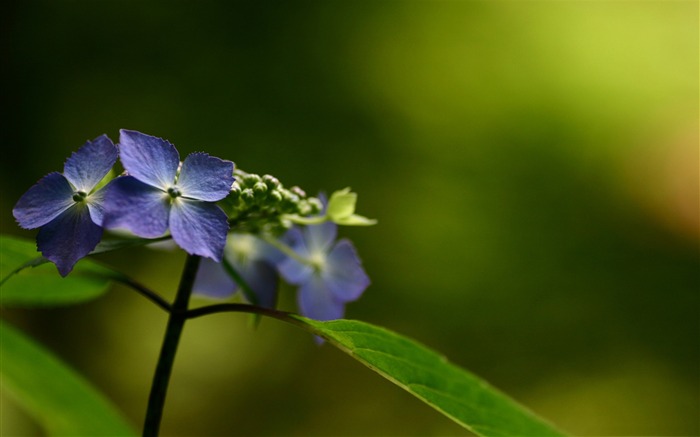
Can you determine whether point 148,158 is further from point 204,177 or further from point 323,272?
point 323,272

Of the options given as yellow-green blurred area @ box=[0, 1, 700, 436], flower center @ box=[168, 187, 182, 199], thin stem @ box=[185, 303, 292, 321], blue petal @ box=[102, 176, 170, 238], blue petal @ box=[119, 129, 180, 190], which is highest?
yellow-green blurred area @ box=[0, 1, 700, 436]

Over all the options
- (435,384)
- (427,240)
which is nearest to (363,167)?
(427,240)

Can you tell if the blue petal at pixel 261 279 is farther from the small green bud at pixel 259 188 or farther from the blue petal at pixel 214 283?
the small green bud at pixel 259 188

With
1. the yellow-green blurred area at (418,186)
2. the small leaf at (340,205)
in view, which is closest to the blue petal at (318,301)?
the small leaf at (340,205)

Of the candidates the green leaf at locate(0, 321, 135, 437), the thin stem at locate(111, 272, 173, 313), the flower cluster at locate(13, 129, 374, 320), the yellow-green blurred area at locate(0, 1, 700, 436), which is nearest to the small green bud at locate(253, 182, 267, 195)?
the flower cluster at locate(13, 129, 374, 320)

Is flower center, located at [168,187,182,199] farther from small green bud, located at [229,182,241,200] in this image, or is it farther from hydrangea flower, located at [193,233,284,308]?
hydrangea flower, located at [193,233,284,308]

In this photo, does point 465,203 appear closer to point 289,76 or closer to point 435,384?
point 289,76

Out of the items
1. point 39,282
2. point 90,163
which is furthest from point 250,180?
point 39,282
